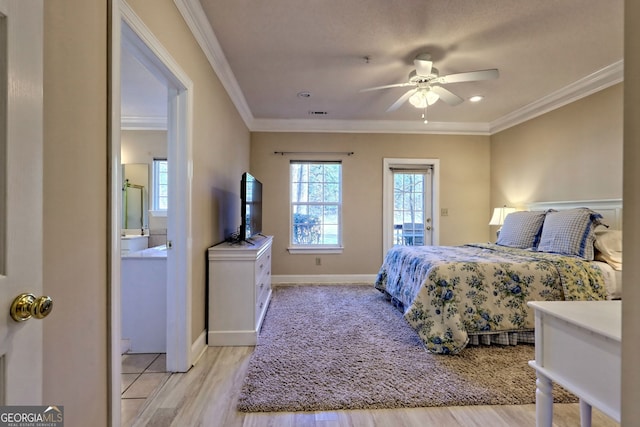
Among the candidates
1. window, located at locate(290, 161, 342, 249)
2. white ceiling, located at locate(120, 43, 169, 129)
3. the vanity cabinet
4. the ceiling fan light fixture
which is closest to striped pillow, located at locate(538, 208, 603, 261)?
the ceiling fan light fixture

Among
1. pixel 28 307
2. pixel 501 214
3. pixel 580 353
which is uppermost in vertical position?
pixel 501 214

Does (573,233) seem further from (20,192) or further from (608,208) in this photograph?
(20,192)

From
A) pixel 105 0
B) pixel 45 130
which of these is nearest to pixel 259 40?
pixel 105 0

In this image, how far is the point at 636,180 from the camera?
0.64 m

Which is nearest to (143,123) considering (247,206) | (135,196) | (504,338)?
(135,196)

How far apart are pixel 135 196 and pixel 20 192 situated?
4054 millimetres

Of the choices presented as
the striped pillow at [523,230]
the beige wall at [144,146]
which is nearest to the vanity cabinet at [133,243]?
the beige wall at [144,146]

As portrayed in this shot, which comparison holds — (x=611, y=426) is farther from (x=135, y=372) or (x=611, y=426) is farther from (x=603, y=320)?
(x=135, y=372)

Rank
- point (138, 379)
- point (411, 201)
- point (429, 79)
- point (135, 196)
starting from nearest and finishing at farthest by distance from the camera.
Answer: point (138, 379)
point (429, 79)
point (135, 196)
point (411, 201)

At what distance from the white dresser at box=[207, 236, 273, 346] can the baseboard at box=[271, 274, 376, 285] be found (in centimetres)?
209

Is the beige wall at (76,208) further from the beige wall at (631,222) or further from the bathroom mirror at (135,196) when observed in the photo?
the bathroom mirror at (135,196)

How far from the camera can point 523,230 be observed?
128 inches

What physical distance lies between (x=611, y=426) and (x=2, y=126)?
2.84 m

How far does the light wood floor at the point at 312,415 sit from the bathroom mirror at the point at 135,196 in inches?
120
